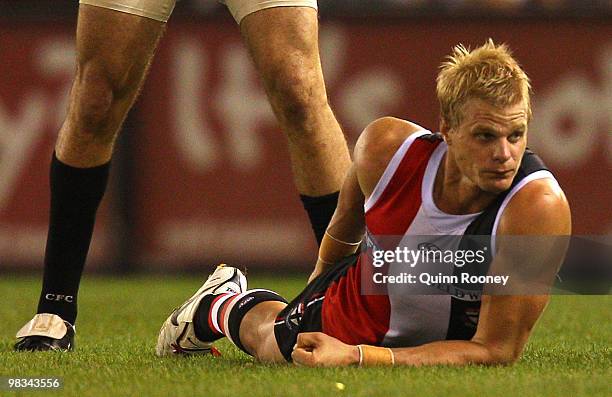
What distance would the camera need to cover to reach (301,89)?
14.8 feet

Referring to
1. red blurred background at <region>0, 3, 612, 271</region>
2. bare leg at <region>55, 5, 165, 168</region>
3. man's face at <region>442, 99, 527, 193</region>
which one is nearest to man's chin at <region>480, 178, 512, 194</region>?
man's face at <region>442, 99, 527, 193</region>

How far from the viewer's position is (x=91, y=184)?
15.8ft

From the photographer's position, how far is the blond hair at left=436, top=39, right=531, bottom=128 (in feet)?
12.1

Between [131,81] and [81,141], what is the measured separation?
28cm

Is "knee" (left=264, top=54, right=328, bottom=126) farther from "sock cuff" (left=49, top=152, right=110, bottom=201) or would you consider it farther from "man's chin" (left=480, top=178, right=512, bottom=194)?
"man's chin" (left=480, top=178, right=512, bottom=194)

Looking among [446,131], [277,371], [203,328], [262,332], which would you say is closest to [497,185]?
[446,131]

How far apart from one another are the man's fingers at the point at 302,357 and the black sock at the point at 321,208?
915 millimetres

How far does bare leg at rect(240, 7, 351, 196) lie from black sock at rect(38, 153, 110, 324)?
27.2 inches

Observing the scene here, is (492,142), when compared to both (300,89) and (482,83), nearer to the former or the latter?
(482,83)

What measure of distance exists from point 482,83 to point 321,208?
1159mm

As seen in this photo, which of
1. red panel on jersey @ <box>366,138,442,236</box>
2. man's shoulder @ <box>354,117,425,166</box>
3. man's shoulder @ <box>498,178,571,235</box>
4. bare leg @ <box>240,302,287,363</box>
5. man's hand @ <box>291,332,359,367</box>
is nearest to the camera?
man's shoulder @ <box>498,178,571,235</box>

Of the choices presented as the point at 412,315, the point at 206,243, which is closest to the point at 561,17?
the point at 206,243

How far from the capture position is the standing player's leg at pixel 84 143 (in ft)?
14.9

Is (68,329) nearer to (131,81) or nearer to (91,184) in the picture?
(91,184)
